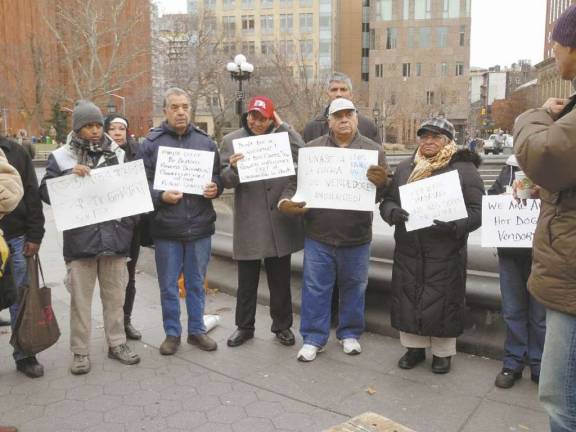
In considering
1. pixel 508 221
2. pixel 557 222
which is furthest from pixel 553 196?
pixel 508 221

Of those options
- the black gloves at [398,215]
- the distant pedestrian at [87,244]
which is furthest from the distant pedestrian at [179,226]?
the black gloves at [398,215]

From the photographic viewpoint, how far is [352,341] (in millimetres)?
4625

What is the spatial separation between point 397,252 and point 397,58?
6997 centimetres

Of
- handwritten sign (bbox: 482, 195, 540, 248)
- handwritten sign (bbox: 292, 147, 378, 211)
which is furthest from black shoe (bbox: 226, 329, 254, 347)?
handwritten sign (bbox: 482, 195, 540, 248)

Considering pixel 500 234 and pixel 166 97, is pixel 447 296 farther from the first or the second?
pixel 166 97

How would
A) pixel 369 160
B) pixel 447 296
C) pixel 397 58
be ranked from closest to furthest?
pixel 447 296 → pixel 369 160 → pixel 397 58

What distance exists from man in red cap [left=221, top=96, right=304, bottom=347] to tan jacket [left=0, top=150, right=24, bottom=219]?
1.67m

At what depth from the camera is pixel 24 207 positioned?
13.8 ft

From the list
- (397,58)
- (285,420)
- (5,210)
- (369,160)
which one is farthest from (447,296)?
(397,58)

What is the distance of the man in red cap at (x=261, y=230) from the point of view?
15.3ft

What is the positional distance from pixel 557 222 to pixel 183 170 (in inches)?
119

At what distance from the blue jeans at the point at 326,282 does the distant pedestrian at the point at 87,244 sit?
4.67 feet

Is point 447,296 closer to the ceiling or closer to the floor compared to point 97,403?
closer to the ceiling

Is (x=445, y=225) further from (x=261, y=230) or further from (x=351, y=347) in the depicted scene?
(x=261, y=230)
